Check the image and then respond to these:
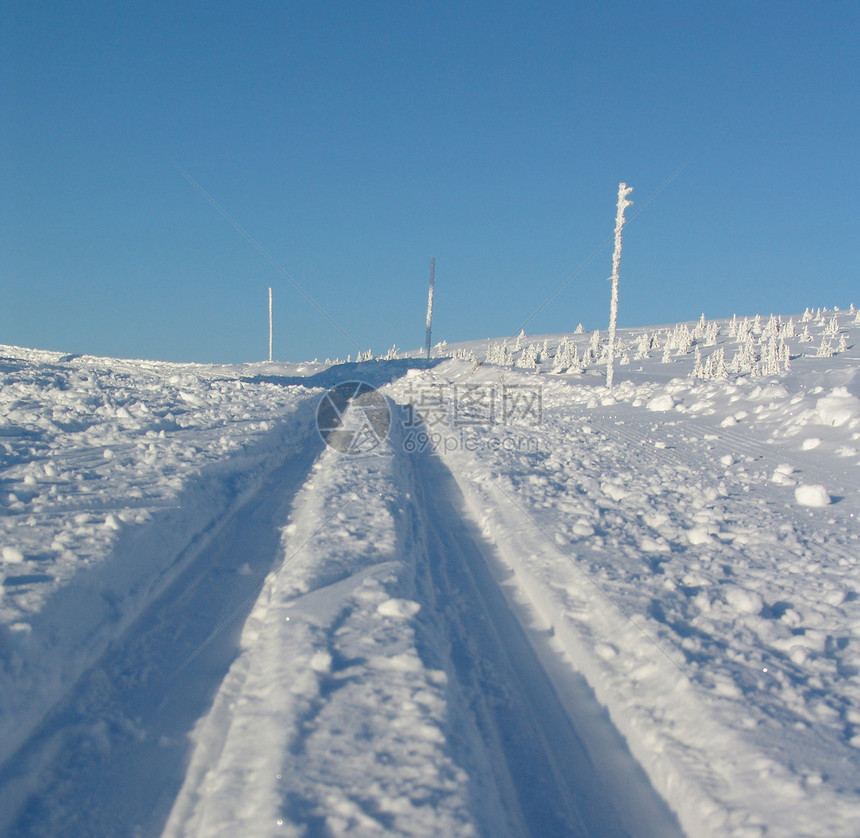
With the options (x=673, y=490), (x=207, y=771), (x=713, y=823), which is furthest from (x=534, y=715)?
(x=673, y=490)

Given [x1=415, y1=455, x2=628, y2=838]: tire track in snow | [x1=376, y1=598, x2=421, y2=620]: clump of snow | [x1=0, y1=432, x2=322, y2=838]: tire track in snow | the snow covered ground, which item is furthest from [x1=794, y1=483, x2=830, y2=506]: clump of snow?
[x1=0, y1=432, x2=322, y2=838]: tire track in snow

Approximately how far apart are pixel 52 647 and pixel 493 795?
9.79 feet

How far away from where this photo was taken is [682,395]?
16.8 m

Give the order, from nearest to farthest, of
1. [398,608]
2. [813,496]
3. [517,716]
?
1. [517,716]
2. [398,608]
3. [813,496]

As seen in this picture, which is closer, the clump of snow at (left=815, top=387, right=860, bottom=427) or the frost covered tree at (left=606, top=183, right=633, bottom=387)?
the clump of snow at (left=815, top=387, right=860, bottom=427)

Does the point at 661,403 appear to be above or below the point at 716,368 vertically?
below

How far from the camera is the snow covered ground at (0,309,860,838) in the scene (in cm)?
286

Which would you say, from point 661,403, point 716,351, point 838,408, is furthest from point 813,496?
point 716,351

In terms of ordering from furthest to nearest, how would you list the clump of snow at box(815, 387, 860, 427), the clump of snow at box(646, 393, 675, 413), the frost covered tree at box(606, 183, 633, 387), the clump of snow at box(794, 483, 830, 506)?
the frost covered tree at box(606, 183, 633, 387), the clump of snow at box(646, 393, 675, 413), the clump of snow at box(815, 387, 860, 427), the clump of snow at box(794, 483, 830, 506)

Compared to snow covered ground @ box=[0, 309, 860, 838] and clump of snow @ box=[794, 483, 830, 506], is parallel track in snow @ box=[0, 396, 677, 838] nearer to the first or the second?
snow covered ground @ box=[0, 309, 860, 838]

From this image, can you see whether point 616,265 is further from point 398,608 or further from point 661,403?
point 398,608

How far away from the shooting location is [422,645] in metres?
3.98

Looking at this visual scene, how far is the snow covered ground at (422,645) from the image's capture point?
112 inches

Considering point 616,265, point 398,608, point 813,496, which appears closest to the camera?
point 398,608
